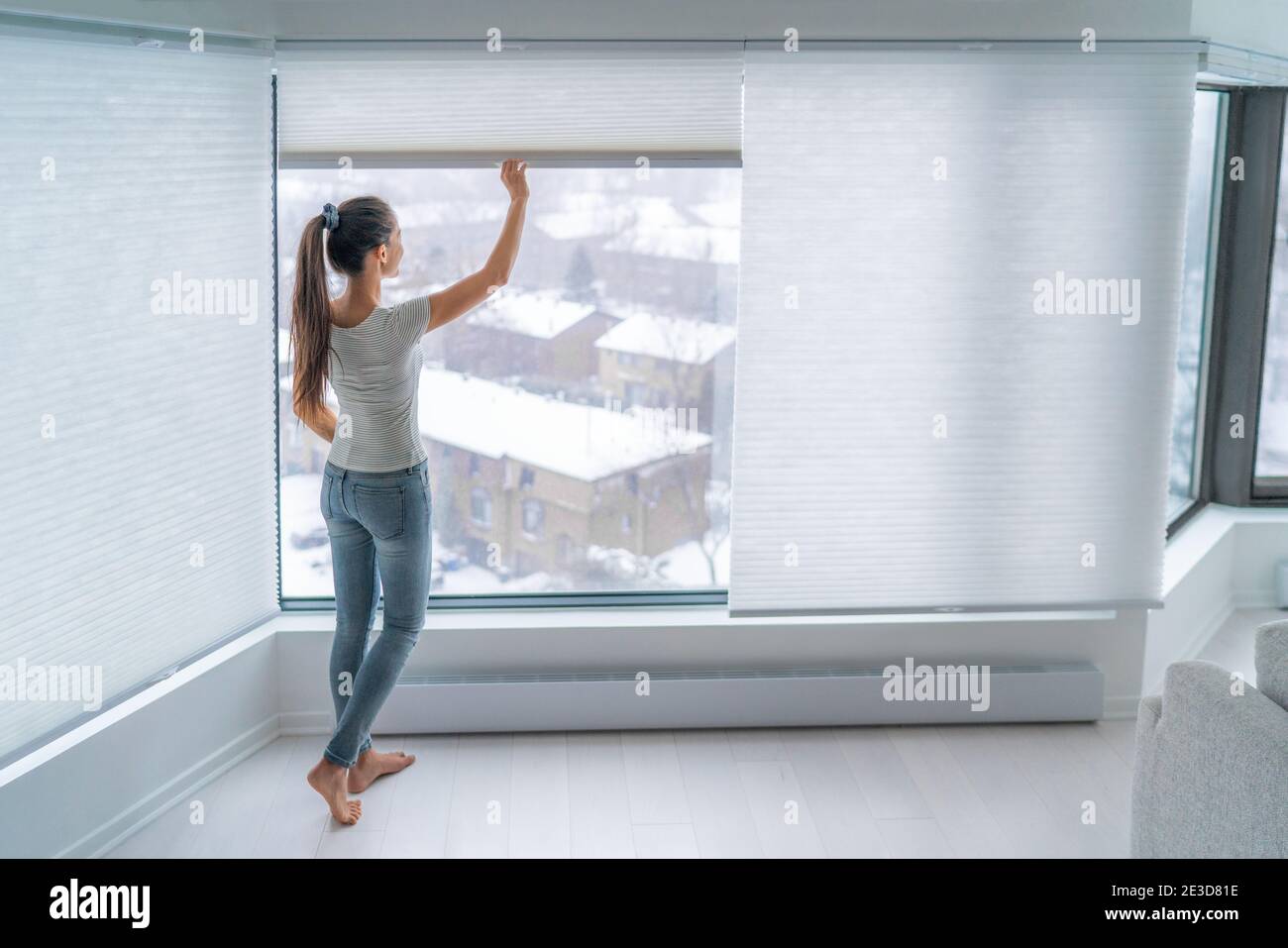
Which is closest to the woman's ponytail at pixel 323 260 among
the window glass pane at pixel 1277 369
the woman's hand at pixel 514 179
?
the woman's hand at pixel 514 179

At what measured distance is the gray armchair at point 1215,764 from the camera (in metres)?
2.32

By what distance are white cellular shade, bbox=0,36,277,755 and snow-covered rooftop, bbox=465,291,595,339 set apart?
0.67m

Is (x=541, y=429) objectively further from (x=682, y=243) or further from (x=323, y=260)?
(x=323, y=260)

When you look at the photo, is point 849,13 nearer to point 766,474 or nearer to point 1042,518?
point 766,474

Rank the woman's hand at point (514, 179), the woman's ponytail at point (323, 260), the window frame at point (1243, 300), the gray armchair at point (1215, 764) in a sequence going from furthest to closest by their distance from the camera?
the window frame at point (1243, 300)
the woman's hand at point (514, 179)
the woman's ponytail at point (323, 260)
the gray armchair at point (1215, 764)

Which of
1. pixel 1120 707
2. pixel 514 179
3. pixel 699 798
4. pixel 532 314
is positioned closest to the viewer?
pixel 514 179

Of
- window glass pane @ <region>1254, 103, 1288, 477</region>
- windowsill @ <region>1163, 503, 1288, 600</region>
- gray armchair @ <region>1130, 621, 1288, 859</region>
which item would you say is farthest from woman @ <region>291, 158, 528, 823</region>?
window glass pane @ <region>1254, 103, 1288, 477</region>

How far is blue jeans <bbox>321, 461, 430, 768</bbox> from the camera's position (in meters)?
3.25

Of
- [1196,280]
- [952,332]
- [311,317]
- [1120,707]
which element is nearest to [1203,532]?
[1196,280]

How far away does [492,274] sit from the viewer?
3.21m

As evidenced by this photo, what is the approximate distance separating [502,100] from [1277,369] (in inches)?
132

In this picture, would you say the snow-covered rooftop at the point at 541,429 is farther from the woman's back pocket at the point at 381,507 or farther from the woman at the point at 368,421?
the woman's back pocket at the point at 381,507

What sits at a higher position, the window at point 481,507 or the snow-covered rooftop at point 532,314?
the snow-covered rooftop at point 532,314

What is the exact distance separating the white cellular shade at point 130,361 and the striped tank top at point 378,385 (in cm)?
51
